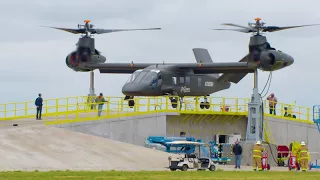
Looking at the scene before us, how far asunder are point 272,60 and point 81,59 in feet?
46.6

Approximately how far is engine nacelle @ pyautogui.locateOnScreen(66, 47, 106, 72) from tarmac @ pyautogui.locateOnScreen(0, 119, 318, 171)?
10382 millimetres

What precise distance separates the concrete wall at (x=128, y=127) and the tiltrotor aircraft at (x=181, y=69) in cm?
176

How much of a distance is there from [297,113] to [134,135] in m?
15.0

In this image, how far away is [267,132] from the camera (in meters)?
60.7

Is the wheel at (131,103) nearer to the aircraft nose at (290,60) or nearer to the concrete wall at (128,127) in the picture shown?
the concrete wall at (128,127)

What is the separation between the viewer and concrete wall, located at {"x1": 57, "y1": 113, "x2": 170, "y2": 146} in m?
51.7

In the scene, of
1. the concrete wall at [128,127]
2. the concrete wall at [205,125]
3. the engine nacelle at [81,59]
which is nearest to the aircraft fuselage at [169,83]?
the concrete wall at [128,127]

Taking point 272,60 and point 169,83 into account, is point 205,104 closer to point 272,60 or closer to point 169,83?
point 169,83

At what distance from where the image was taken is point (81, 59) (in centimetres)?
6028

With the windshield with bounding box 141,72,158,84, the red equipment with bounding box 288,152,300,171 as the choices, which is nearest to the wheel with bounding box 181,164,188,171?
the red equipment with bounding box 288,152,300,171

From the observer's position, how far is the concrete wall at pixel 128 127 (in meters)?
51.7

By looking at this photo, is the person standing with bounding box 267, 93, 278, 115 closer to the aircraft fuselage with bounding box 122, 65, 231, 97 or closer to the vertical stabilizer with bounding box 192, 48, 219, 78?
the aircraft fuselage with bounding box 122, 65, 231, 97

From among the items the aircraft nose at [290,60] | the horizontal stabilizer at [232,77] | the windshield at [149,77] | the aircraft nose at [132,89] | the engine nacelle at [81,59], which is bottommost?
the aircraft nose at [132,89]

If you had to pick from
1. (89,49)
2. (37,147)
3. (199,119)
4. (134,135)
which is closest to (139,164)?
(37,147)
